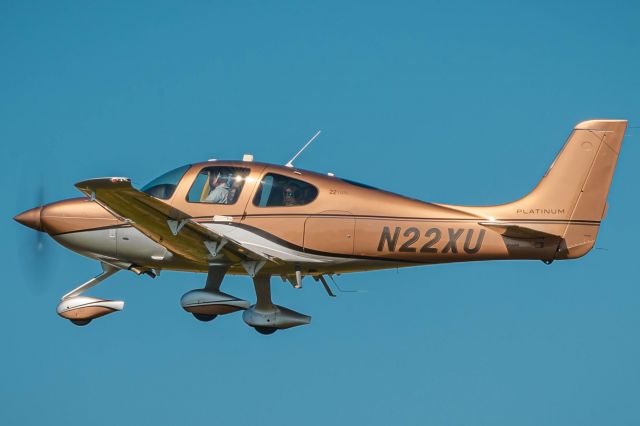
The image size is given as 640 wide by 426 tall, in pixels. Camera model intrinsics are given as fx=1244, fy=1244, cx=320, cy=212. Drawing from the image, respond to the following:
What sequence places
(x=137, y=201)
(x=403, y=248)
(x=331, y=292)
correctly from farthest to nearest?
(x=331, y=292)
(x=403, y=248)
(x=137, y=201)

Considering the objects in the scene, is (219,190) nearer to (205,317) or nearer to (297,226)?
(297,226)

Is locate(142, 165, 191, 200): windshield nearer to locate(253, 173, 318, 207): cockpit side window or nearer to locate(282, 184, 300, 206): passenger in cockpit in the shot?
locate(253, 173, 318, 207): cockpit side window

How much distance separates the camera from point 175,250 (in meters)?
20.2

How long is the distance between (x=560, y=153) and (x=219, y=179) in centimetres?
550

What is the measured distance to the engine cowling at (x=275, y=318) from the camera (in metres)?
20.9

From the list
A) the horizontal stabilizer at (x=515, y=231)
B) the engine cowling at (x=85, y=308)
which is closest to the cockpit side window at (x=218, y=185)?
the engine cowling at (x=85, y=308)

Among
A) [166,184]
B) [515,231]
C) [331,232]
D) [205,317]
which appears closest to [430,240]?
[515,231]

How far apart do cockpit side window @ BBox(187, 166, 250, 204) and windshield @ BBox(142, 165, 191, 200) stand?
312 millimetres

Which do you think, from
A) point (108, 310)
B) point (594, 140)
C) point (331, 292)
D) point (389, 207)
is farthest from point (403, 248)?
point (108, 310)

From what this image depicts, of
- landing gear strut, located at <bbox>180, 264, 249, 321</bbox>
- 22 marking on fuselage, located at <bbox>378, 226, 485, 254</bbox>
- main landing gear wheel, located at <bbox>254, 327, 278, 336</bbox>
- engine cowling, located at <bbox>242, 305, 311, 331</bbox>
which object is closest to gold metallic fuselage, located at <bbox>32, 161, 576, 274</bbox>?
22 marking on fuselage, located at <bbox>378, 226, 485, 254</bbox>

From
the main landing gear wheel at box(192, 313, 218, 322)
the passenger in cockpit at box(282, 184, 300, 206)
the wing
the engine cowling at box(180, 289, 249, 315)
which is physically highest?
the passenger in cockpit at box(282, 184, 300, 206)

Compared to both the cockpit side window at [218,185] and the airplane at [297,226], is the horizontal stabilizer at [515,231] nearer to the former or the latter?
the airplane at [297,226]

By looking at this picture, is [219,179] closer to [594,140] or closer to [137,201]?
[137,201]

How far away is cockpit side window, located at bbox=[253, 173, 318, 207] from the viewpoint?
20.1 m
